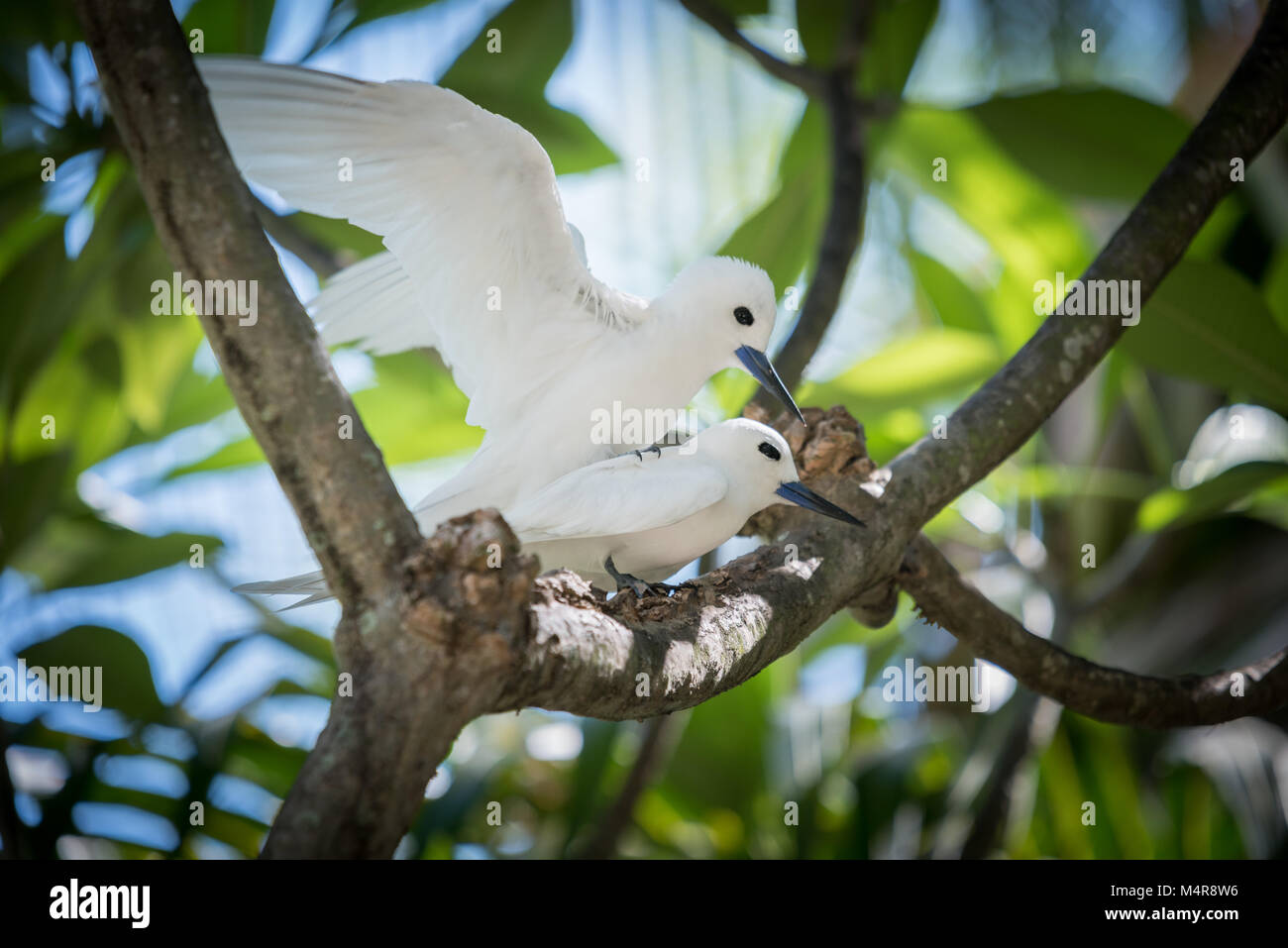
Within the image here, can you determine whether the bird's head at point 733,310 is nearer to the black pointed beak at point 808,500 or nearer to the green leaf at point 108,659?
the black pointed beak at point 808,500

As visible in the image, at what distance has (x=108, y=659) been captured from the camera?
11.4ft

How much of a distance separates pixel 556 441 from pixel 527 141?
23.6 inches

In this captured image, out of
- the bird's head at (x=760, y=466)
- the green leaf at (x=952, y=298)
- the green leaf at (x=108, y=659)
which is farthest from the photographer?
the green leaf at (x=952, y=298)

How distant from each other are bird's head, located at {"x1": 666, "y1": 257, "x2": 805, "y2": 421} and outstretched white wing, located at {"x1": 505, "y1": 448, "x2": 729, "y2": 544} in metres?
0.35

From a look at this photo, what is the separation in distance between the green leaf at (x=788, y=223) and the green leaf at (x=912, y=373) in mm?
374

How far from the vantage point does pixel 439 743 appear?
1302 mm

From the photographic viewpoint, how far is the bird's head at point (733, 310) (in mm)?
2199

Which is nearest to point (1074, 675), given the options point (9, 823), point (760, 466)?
point (760, 466)

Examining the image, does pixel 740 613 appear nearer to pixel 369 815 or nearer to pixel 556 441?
pixel 556 441

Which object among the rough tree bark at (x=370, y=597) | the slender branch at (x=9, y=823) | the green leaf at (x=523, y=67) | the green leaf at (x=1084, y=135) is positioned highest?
the green leaf at (x=523, y=67)

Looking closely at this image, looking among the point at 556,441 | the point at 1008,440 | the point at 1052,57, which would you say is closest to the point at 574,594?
the point at 556,441

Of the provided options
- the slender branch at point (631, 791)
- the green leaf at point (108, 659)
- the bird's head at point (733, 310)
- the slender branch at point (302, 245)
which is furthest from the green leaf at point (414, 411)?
the bird's head at point (733, 310)
